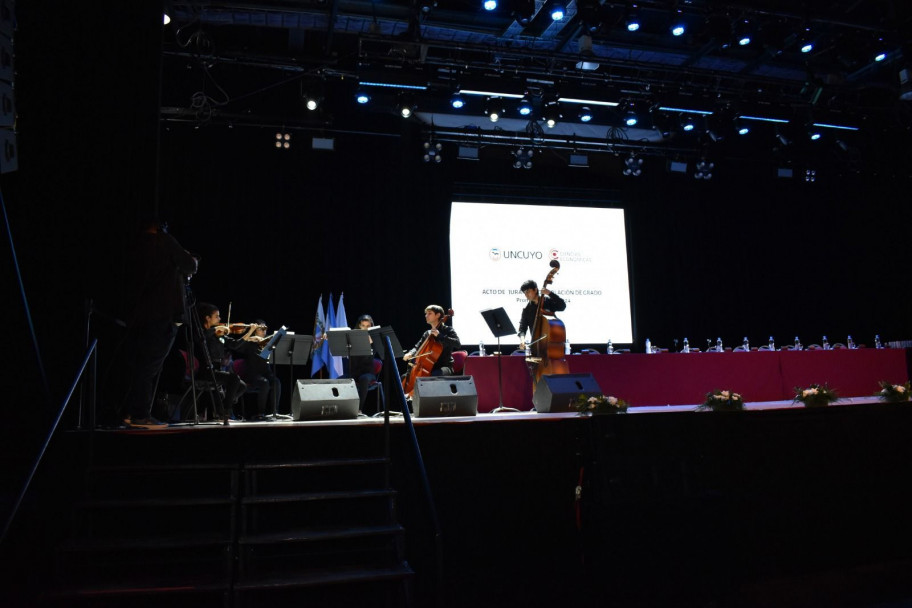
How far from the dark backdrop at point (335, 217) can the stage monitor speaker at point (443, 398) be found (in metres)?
2.61

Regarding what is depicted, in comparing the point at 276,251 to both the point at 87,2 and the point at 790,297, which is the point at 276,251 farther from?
the point at 790,297

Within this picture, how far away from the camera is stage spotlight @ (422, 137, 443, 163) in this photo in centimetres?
992

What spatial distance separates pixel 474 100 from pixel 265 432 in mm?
7499

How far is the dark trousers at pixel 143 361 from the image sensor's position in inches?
191

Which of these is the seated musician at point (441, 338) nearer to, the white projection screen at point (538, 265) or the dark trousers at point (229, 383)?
the dark trousers at point (229, 383)

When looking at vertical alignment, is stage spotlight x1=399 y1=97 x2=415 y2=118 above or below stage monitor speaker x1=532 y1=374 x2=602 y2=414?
above

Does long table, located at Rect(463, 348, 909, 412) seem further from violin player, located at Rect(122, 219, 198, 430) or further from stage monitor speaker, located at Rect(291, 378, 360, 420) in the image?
violin player, located at Rect(122, 219, 198, 430)

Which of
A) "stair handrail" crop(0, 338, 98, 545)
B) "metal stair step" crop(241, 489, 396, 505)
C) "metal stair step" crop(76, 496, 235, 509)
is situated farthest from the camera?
"metal stair step" crop(241, 489, 396, 505)

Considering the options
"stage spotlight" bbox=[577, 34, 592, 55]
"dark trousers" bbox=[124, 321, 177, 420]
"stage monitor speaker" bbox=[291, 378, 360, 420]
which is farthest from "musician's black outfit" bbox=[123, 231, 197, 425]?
"stage spotlight" bbox=[577, 34, 592, 55]

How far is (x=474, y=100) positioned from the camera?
1038 cm

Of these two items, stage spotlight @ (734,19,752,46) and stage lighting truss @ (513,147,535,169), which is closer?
stage spotlight @ (734,19,752,46)

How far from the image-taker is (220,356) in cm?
701

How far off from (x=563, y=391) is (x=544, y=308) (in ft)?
4.16

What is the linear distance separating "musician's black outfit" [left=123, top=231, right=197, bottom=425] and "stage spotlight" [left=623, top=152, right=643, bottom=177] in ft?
25.9
